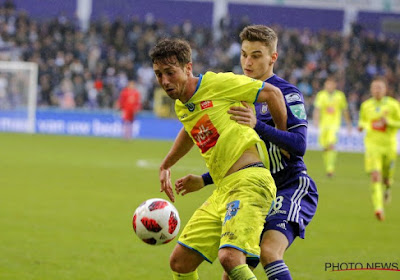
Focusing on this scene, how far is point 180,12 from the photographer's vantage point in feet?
133

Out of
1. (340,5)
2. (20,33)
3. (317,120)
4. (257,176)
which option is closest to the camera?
(257,176)

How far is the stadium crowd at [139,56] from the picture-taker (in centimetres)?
3156

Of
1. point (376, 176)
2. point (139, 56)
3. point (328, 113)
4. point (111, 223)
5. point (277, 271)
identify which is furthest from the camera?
point (139, 56)

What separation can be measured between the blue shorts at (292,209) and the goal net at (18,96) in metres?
25.2

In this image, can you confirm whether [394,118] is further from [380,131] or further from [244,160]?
[244,160]

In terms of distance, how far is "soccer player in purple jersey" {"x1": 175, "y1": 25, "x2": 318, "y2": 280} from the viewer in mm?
4754

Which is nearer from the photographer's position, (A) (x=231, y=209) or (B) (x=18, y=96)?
(A) (x=231, y=209)

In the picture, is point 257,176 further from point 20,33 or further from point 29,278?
point 20,33

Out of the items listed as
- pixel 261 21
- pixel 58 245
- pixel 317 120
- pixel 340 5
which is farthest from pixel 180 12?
pixel 58 245

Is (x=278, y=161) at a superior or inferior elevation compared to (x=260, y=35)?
inferior

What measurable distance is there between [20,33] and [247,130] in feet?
98.5

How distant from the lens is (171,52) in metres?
4.68

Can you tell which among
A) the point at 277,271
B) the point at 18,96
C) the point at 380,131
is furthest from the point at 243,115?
the point at 18,96

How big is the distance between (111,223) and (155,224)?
4.82 meters
